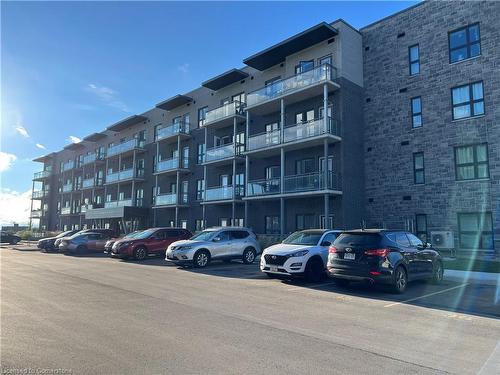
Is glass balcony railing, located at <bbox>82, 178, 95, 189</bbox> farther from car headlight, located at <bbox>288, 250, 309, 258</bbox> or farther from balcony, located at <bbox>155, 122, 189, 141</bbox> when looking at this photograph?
car headlight, located at <bbox>288, 250, 309, 258</bbox>

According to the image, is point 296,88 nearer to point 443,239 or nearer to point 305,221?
point 305,221

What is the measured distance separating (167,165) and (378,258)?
28265 mm

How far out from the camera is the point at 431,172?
21.0 m

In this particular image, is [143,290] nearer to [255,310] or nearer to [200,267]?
[255,310]

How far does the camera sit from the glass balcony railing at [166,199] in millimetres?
34750

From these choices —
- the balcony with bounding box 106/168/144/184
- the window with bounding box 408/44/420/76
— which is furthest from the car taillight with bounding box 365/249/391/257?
the balcony with bounding box 106/168/144/184

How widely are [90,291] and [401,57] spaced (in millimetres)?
20759

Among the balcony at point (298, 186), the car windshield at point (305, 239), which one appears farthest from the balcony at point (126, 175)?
the car windshield at point (305, 239)

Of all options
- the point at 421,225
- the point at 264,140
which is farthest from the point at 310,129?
the point at 421,225

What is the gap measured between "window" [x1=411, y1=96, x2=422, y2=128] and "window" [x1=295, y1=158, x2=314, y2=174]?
243 inches

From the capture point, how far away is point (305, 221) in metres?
24.3

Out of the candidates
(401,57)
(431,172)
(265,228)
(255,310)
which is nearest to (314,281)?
(255,310)

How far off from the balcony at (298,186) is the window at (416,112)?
5283 mm

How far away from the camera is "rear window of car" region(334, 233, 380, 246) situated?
34.2 feet
